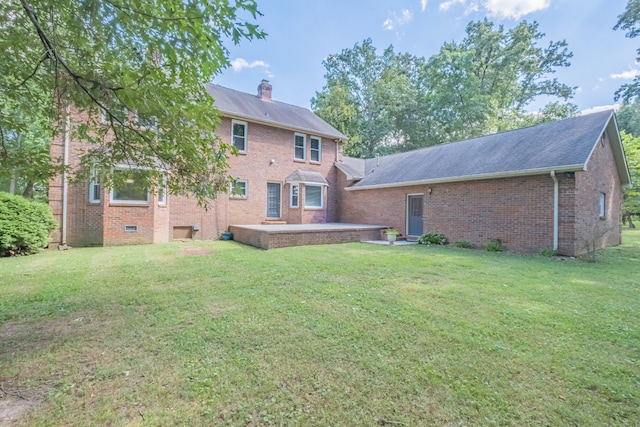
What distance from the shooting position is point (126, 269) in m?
6.55

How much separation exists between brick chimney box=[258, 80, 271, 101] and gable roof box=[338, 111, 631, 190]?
24.5ft

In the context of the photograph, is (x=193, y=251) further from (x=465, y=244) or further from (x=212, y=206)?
(x=465, y=244)

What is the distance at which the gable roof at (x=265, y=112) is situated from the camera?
13.7 meters

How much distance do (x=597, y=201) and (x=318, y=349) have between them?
12711 millimetres

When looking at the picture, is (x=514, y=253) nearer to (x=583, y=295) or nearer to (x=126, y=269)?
(x=583, y=295)

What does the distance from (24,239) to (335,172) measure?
43.7 feet

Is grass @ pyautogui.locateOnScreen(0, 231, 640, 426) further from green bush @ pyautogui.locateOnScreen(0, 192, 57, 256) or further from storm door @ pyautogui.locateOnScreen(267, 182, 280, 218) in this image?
storm door @ pyautogui.locateOnScreen(267, 182, 280, 218)

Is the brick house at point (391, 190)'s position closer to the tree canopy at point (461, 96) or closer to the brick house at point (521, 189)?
the brick house at point (521, 189)

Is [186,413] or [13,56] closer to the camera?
[186,413]

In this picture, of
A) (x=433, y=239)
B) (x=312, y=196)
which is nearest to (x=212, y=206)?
(x=312, y=196)

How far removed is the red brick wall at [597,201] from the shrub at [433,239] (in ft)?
13.5

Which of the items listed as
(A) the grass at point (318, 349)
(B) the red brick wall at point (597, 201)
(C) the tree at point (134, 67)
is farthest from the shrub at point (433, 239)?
(C) the tree at point (134, 67)

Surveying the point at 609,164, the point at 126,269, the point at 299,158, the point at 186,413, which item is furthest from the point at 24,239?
the point at 609,164

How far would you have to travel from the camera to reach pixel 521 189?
991 centimetres
